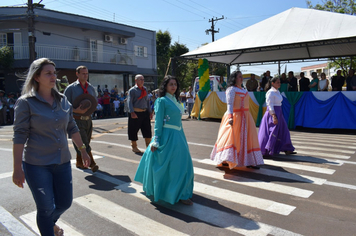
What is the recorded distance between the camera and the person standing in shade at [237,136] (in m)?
5.88

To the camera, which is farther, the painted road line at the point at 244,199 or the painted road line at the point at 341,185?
the painted road line at the point at 341,185

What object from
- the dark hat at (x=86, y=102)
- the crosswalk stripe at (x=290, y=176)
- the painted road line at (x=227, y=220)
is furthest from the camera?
the dark hat at (x=86, y=102)

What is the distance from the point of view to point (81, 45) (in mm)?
28172

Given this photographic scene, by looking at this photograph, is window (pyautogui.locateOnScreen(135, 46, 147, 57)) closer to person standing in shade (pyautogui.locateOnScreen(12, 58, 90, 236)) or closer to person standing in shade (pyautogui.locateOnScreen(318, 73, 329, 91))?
person standing in shade (pyautogui.locateOnScreen(318, 73, 329, 91))

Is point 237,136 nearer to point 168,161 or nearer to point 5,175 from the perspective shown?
point 168,161

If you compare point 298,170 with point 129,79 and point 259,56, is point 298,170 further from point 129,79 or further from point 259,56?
point 129,79

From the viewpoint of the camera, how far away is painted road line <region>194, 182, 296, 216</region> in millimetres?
4154

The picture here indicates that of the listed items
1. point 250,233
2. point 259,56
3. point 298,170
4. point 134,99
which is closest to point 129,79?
point 259,56

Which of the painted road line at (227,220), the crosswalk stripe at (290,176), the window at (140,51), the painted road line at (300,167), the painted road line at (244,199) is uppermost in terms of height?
the window at (140,51)

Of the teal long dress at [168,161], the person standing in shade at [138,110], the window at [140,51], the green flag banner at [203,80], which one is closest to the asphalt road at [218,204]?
the teal long dress at [168,161]

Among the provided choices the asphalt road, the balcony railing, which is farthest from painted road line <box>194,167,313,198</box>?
the balcony railing

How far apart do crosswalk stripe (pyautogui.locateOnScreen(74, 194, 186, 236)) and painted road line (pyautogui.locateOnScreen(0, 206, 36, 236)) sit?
864 mm

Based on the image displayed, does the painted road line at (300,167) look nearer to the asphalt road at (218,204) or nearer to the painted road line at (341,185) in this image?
the asphalt road at (218,204)

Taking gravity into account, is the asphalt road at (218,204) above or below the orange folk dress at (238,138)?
below
